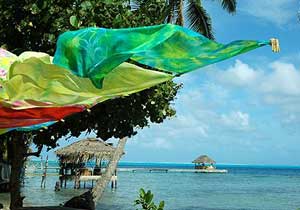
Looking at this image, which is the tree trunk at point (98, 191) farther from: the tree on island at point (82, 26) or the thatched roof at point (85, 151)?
the thatched roof at point (85, 151)

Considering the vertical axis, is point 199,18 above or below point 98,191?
above

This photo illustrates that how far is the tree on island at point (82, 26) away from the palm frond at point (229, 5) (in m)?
6.57

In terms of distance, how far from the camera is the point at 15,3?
270 inches

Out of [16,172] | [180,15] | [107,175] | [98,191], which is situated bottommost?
[98,191]

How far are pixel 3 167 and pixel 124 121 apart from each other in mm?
14746

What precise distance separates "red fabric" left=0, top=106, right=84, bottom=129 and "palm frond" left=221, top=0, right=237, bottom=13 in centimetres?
1109

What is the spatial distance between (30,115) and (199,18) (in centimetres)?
1105

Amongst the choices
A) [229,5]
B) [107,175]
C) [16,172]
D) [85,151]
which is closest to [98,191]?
[107,175]

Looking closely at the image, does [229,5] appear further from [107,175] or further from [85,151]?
[85,151]

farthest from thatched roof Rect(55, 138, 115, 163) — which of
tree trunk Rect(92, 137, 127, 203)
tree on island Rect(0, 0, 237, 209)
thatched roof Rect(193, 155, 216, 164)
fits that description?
thatched roof Rect(193, 155, 216, 164)

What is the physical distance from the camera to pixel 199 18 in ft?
48.3

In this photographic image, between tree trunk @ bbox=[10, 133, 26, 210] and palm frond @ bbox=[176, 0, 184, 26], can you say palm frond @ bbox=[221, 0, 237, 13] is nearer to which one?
palm frond @ bbox=[176, 0, 184, 26]

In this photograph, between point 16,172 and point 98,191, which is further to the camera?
point 98,191

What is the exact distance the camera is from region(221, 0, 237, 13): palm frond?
1482 centimetres
